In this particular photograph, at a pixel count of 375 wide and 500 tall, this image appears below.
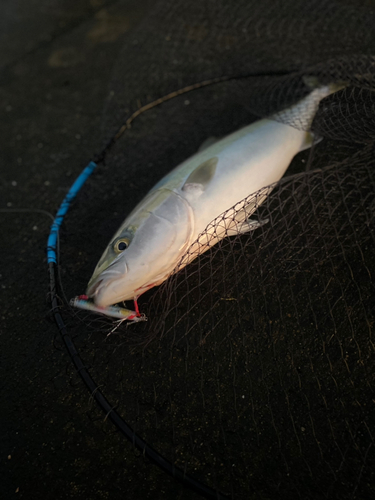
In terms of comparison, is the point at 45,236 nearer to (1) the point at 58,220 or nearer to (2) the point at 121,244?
(1) the point at 58,220

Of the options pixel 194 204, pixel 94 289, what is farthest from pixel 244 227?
pixel 94 289

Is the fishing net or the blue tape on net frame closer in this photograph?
the fishing net

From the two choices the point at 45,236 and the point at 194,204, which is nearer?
the point at 194,204

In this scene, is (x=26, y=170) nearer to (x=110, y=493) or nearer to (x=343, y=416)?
(x=110, y=493)

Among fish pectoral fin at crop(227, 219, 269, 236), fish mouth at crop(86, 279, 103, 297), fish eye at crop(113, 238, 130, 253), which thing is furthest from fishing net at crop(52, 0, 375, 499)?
fish eye at crop(113, 238, 130, 253)

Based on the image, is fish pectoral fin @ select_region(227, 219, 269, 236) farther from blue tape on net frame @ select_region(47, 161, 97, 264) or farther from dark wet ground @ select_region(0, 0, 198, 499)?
dark wet ground @ select_region(0, 0, 198, 499)

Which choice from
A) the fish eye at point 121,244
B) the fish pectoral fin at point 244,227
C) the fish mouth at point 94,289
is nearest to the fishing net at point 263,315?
the fish pectoral fin at point 244,227
